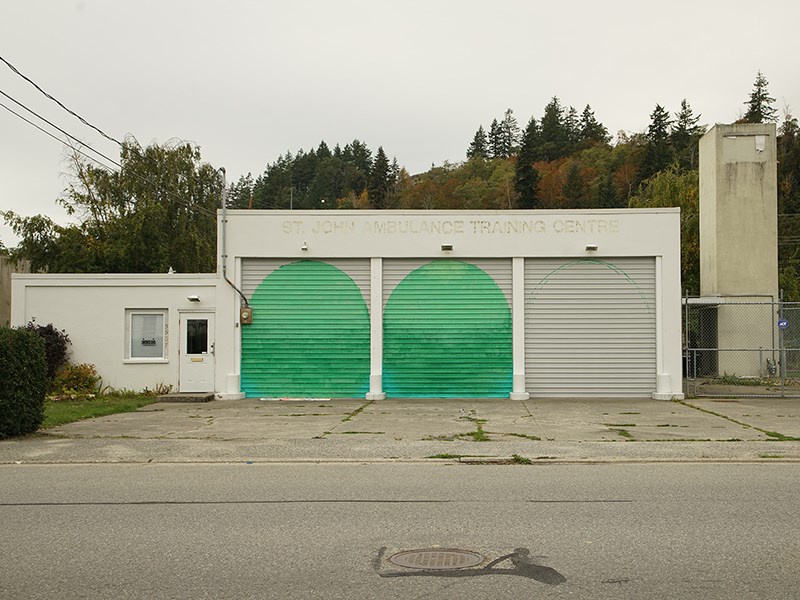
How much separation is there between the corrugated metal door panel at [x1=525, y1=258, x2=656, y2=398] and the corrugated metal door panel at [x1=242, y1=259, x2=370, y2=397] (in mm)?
4758

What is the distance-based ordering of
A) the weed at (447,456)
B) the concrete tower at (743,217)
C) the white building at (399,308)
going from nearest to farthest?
the weed at (447,456), the white building at (399,308), the concrete tower at (743,217)

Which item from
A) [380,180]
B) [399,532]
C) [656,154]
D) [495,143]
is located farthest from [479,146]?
[399,532]

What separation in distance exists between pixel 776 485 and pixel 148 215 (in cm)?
3723

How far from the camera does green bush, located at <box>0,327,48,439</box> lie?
14.9m

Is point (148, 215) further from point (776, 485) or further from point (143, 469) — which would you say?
point (776, 485)

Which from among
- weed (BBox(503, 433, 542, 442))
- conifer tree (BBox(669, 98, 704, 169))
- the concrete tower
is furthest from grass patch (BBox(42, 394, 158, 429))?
conifer tree (BBox(669, 98, 704, 169))

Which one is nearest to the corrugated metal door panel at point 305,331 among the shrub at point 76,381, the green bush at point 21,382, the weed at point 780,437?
the shrub at point 76,381

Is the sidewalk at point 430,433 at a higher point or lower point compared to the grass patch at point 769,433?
lower

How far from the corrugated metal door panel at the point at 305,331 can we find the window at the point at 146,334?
2.39 meters

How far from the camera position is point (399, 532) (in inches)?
311

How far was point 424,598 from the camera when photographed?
5879 mm

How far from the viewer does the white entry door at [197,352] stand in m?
23.9

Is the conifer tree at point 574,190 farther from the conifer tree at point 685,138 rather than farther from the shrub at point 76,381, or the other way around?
the shrub at point 76,381

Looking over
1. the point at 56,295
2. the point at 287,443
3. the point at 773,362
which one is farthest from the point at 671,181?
the point at 287,443
